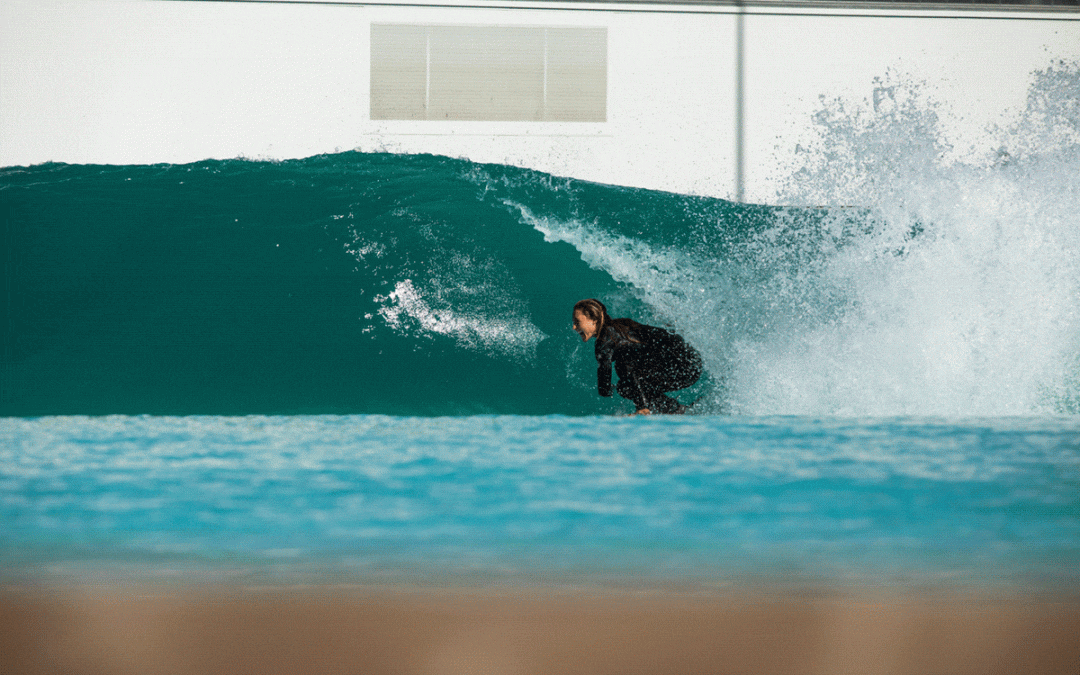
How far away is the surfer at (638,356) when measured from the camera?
144 inches

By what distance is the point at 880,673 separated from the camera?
3.52 feet

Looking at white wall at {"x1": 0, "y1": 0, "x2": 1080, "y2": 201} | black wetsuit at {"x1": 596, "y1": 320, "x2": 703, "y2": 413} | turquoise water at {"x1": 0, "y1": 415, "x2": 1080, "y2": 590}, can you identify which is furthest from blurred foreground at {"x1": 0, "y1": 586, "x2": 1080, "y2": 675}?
white wall at {"x1": 0, "y1": 0, "x2": 1080, "y2": 201}

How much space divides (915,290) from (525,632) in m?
5.10

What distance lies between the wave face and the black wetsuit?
1.52 metres

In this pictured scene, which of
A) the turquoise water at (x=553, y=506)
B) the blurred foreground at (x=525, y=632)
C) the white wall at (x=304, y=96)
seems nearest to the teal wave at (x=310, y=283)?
the white wall at (x=304, y=96)

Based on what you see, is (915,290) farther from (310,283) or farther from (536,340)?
(310,283)

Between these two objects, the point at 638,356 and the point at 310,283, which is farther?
the point at 310,283

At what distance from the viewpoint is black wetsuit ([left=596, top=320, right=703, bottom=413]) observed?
365 centimetres

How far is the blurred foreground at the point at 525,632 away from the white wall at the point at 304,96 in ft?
18.6

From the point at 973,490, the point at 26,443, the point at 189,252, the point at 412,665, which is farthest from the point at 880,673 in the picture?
the point at 189,252

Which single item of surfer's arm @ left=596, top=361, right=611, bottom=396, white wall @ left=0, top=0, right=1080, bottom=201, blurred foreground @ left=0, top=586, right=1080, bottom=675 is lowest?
blurred foreground @ left=0, top=586, right=1080, bottom=675

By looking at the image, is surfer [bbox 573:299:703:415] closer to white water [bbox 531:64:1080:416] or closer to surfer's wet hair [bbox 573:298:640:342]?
surfer's wet hair [bbox 573:298:640:342]

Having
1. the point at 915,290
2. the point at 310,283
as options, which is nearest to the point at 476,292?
the point at 310,283

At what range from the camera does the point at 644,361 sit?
3.65m
